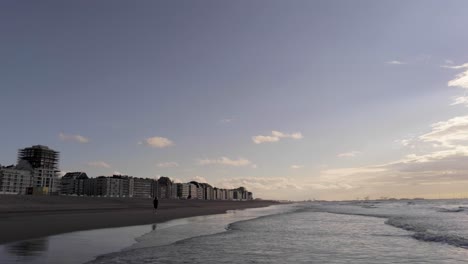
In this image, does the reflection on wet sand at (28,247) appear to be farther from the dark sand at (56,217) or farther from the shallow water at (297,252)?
the shallow water at (297,252)

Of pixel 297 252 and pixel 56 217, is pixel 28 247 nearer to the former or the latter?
pixel 297 252

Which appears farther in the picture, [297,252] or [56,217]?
[56,217]

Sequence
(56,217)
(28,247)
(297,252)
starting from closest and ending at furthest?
(28,247) → (297,252) → (56,217)

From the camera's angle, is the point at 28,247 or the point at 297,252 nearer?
the point at 28,247

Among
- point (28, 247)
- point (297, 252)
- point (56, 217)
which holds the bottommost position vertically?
point (297, 252)

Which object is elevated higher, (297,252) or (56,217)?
(56,217)

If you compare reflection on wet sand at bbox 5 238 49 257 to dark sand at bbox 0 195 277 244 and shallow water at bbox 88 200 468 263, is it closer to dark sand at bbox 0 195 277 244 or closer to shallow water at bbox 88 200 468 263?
dark sand at bbox 0 195 277 244

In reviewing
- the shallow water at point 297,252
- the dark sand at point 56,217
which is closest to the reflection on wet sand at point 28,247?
the dark sand at point 56,217

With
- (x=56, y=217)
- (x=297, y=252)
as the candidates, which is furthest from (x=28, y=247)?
(x=56, y=217)

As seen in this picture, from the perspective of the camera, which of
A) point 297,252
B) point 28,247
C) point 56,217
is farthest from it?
point 56,217

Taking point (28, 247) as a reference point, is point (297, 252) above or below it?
below

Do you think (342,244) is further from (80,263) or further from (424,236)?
(80,263)

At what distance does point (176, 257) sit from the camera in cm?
1515

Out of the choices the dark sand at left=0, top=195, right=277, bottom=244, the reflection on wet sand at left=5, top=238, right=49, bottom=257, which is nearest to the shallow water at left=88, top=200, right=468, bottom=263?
the reflection on wet sand at left=5, top=238, right=49, bottom=257
